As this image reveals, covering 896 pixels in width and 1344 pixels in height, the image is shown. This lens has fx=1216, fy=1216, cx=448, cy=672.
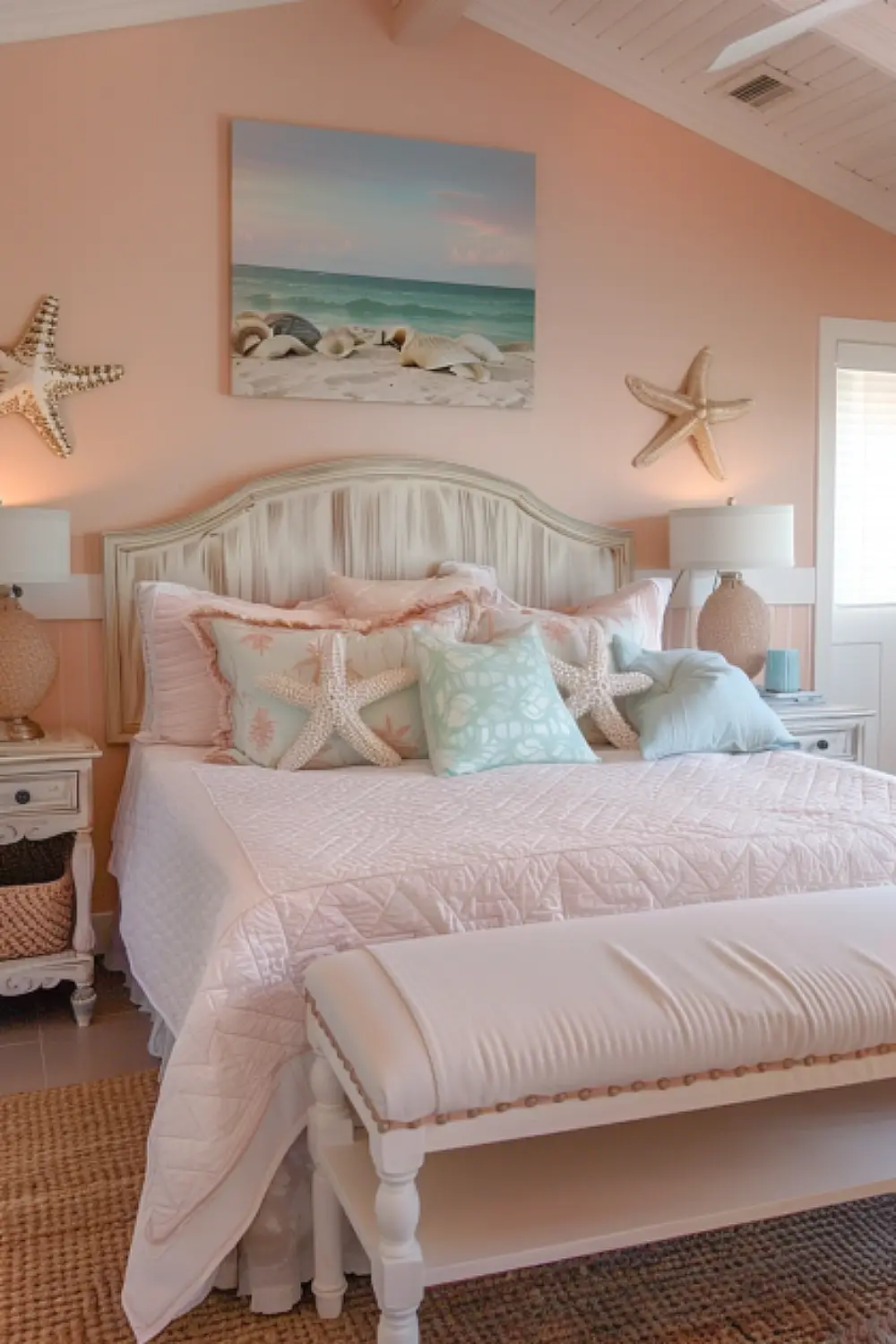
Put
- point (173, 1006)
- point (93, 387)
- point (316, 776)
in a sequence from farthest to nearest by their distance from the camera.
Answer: point (93, 387), point (316, 776), point (173, 1006)

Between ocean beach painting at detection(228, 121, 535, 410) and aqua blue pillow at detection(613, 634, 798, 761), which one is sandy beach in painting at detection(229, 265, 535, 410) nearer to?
ocean beach painting at detection(228, 121, 535, 410)

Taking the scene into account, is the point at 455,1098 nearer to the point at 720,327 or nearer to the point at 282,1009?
the point at 282,1009

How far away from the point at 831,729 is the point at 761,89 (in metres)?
2.04

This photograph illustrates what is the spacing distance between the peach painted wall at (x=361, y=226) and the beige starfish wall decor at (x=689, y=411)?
0.05 m

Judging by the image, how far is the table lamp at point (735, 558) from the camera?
3738 millimetres

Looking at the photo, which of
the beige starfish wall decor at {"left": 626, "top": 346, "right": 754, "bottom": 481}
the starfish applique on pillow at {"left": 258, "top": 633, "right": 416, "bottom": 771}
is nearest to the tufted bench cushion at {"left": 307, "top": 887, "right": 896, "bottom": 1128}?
the starfish applique on pillow at {"left": 258, "top": 633, "right": 416, "bottom": 771}

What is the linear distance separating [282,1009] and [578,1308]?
0.64 metres

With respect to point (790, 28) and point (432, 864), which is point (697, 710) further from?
point (790, 28)

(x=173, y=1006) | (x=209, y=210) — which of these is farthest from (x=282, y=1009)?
(x=209, y=210)

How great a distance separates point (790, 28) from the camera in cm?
234

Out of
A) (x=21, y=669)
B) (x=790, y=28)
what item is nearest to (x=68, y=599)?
(x=21, y=669)

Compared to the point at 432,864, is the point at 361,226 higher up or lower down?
higher up

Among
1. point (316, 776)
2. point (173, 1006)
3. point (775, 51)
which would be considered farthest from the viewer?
point (775, 51)

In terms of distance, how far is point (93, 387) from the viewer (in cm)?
333
